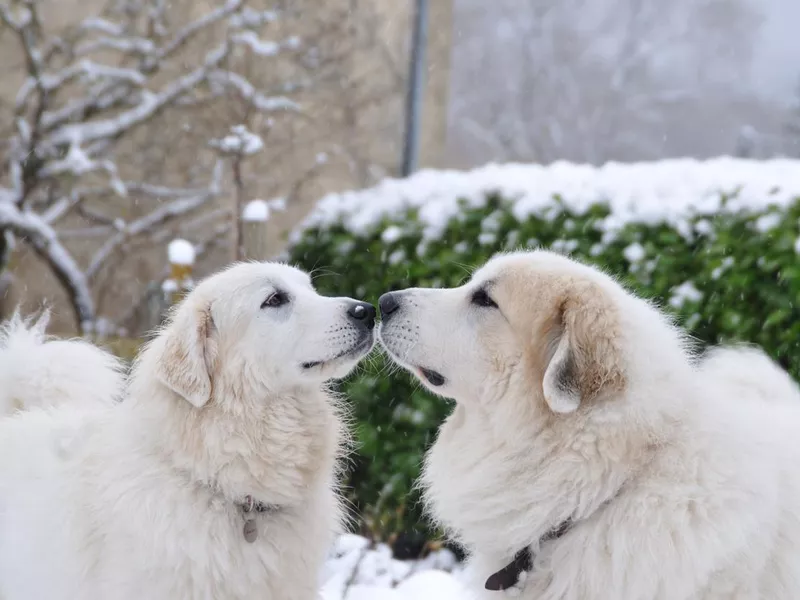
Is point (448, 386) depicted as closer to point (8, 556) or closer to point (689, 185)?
point (8, 556)

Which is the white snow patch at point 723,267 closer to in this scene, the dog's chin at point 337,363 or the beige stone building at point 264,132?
the dog's chin at point 337,363

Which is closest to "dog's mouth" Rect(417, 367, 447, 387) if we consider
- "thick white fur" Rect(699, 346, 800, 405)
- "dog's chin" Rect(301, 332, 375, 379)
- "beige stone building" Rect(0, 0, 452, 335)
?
"dog's chin" Rect(301, 332, 375, 379)

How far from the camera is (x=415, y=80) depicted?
7.51 metres

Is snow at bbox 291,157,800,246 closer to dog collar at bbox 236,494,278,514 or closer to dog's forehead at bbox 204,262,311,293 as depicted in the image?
dog's forehead at bbox 204,262,311,293

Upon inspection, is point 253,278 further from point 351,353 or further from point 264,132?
point 264,132

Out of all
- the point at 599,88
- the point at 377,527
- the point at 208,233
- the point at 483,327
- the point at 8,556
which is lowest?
the point at 599,88

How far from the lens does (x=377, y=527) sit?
193 inches

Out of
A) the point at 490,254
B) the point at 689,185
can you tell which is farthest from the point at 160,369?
the point at 689,185

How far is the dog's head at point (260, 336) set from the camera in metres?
2.71

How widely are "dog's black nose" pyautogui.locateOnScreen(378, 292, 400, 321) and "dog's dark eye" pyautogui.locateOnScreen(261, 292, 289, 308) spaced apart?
0.47 metres

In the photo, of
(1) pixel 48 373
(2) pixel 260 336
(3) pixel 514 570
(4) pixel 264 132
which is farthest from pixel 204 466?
(4) pixel 264 132

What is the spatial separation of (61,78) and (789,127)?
13.7m

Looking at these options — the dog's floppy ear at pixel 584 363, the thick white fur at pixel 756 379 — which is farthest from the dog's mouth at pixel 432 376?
the thick white fur at pixel 756 379

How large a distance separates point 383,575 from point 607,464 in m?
2.65
